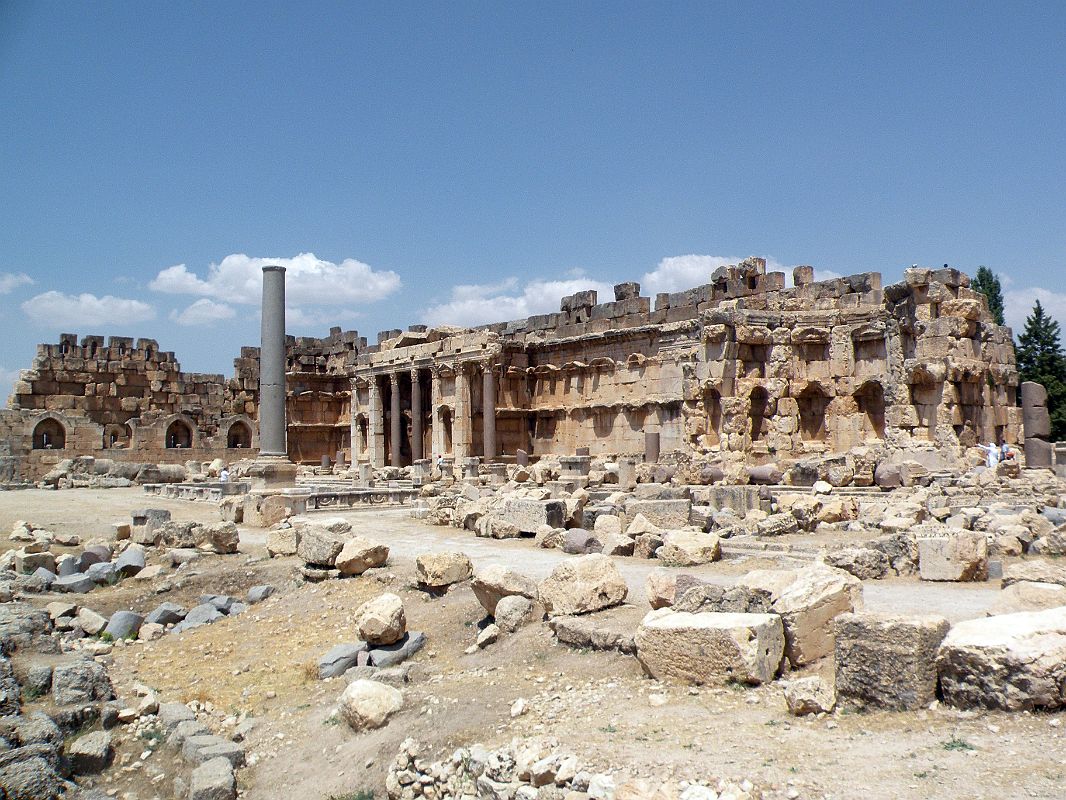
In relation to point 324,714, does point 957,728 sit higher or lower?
higher

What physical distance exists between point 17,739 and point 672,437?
2338cm

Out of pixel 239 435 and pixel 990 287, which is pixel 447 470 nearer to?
pixel 239 435

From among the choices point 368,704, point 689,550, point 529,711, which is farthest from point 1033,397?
point 368,704

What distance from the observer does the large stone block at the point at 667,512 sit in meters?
14.1

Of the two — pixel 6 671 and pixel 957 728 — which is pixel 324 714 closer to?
pixel 6 671

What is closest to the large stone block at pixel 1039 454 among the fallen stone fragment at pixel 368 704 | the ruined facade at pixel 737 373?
the ruined facade at pixel 737 373

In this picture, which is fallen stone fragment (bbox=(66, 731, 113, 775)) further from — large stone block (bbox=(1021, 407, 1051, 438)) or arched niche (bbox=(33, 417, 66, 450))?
arched niche (bbox=(33, 417, 66, 450))

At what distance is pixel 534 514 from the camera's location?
577 inches

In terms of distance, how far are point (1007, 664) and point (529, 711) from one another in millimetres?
3166

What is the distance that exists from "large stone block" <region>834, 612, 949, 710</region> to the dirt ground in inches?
5.9

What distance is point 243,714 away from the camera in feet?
27.0

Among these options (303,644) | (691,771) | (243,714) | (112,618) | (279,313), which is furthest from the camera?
(279,313)

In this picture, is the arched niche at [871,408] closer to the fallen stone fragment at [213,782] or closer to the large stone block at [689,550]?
the large stone block at [689,550]

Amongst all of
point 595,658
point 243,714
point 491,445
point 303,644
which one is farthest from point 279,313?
point 595,658
